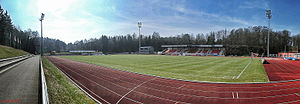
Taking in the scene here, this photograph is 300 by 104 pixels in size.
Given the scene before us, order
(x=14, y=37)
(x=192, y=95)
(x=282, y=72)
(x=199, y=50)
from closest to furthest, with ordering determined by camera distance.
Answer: (x=192, y=95), (x=282, y=72), (x=14, y=37), (x=199, y=50)

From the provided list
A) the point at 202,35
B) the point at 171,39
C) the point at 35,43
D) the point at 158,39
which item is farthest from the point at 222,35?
the point at 35,43

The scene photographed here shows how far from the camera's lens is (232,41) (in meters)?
76.6

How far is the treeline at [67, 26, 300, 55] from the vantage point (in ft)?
210

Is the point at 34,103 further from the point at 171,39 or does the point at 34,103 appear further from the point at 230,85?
the point at 171,39

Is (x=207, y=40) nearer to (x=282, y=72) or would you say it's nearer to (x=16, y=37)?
(x=282, y=72)

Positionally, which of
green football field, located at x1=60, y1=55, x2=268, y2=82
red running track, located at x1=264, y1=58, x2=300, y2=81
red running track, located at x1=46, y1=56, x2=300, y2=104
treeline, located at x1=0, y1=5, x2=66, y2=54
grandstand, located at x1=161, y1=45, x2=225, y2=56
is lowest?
red running track, located at x1=46, y1=56, x2=300, y2=104

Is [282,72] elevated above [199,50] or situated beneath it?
situated beneath

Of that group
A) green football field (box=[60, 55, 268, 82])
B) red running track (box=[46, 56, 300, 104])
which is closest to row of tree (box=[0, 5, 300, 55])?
green football field (box=[60, 55, 268, 82])

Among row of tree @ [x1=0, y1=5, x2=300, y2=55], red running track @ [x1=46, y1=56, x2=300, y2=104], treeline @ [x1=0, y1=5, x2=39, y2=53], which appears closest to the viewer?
red running track @ [x1=46, y1=56, x2=300, y2=104]

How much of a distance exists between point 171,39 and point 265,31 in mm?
64657

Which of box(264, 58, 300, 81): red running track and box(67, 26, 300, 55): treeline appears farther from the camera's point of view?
box(67, 26, 300, 55): treeline

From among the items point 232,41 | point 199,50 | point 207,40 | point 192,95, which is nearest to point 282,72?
point 192,95

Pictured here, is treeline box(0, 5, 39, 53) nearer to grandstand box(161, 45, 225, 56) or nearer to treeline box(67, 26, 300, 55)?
treeline box(67, 26, 300, 55)

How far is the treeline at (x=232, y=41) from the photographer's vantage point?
64125mm
